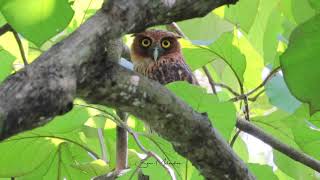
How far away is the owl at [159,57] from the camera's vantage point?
2.81 metres

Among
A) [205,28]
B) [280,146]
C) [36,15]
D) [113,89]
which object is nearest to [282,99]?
[280,146]

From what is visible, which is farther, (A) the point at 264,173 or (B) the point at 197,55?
(B) the point at 197,55

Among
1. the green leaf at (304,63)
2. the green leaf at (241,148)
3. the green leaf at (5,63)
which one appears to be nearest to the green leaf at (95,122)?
the green leaf at (5,63)

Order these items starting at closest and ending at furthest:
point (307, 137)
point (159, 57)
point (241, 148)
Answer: point (307, 137) → point (241, 148) → point (159, 57)

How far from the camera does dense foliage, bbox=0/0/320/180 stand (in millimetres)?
1064

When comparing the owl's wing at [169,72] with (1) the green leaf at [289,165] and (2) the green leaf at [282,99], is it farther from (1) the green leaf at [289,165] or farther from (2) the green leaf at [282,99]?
(2) the green leaf at [282,99]

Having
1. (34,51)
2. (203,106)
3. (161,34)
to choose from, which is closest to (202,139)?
(203,106)

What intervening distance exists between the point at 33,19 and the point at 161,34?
86.9 inches

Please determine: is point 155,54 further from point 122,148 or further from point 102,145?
point 122,148

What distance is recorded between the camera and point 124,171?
133cm

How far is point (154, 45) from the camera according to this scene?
3.15 meters

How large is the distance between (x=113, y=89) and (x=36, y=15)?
19 cm

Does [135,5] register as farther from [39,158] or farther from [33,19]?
[39,158]

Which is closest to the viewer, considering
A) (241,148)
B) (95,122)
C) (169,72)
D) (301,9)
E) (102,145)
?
(301,9)
